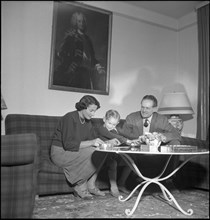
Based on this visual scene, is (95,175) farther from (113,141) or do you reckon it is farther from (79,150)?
(113,141)

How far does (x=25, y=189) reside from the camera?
136 centimetres

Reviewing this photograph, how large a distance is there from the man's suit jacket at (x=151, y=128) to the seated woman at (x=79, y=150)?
217 mm

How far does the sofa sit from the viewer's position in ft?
6.49

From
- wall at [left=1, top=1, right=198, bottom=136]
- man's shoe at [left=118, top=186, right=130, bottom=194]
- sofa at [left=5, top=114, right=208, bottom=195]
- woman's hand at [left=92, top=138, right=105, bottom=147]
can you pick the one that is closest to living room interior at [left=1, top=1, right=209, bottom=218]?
wall at [left=1, top=1, right=198, bottom=136]

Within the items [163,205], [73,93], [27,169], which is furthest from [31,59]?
[163,205]

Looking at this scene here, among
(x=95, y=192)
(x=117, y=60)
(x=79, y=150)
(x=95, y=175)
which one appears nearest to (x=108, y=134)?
(x=79, y=150)

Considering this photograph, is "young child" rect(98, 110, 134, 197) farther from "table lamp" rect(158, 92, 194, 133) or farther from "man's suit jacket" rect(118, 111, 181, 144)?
"table lamp" rect(158, 92, 194, 133)

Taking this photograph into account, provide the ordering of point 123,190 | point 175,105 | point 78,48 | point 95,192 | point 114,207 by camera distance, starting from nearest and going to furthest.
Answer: point 114,207 < point 95,192 < point 123,190 < point 78,48 < point 175,105

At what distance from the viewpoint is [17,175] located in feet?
4.42

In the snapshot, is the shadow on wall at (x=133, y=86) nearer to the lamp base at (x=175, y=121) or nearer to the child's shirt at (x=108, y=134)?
the lamp base at (x=175, y=121)

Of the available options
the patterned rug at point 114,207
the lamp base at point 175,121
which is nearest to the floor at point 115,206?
the patterned rug at point 114,207

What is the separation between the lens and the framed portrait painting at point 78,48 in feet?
7.99

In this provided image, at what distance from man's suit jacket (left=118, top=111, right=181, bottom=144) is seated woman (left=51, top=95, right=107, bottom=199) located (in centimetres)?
22

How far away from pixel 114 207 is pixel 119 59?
157cm
